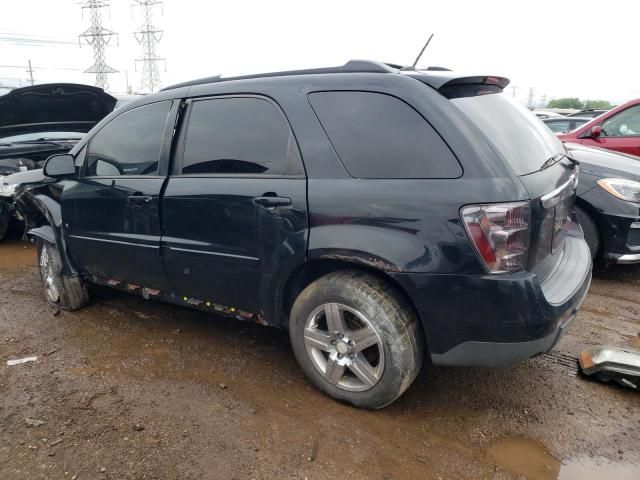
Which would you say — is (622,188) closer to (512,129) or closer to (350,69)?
(512,129)

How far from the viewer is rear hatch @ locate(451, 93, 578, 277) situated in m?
2.24

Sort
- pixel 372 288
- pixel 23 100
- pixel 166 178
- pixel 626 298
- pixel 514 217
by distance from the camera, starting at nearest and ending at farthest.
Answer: pixel 514 217 → pixel 372 288 → pixel 166 178 → pixel 626 298 → pixel 23 100

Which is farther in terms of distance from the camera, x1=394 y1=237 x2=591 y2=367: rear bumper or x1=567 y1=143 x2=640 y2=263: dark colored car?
x1=567 y1=143 x2=640 y2=263: dark colored car

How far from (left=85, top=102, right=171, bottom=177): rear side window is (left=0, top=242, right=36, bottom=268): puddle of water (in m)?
2.72

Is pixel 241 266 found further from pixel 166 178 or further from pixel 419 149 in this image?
pixel 419 149

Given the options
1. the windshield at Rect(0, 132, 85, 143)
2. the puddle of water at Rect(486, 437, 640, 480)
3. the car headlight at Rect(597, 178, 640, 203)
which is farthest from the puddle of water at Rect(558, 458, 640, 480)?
the windshield at Rect(0, 132, 85, 143)

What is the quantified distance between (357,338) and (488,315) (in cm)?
68

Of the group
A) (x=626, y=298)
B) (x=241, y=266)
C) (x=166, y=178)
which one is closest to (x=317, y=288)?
(x=241, y=266)

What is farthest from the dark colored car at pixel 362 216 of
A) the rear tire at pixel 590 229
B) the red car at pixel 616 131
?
the red car at pixel 616 131

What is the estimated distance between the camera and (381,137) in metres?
→ 2.37

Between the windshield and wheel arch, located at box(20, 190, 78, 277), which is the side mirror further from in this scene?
the windshield

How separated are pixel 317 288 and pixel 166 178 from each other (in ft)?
4.22

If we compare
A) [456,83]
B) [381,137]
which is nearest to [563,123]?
[456,83]

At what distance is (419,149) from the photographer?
2.27 metres
